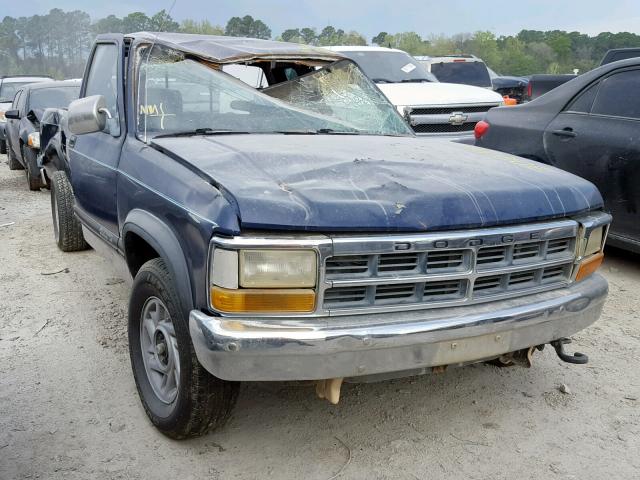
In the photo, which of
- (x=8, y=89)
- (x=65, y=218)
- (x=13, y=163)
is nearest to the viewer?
(x=65, y=218)

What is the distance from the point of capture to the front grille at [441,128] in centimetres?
833

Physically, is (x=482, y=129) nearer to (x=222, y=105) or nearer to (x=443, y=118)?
(x=443, y=118)

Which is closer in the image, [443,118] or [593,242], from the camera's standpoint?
[593,242]

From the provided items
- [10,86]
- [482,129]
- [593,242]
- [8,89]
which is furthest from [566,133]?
[10,86]

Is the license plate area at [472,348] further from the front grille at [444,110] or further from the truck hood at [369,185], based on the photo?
the front grille at [444,110]

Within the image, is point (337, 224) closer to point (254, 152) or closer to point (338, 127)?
point (254, 152)

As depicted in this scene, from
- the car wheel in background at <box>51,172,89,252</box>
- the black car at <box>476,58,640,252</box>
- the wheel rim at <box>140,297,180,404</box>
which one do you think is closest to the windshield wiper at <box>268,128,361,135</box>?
the wheel rim at <box>140,297,180,404</box>

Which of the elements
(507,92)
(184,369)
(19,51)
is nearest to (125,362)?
(184,369)

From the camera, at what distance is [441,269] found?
2477mm

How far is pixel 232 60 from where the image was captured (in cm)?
359

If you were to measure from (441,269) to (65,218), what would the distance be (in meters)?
4.19

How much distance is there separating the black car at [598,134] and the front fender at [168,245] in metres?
3.61

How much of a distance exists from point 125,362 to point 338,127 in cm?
179

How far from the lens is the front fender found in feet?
8.25
